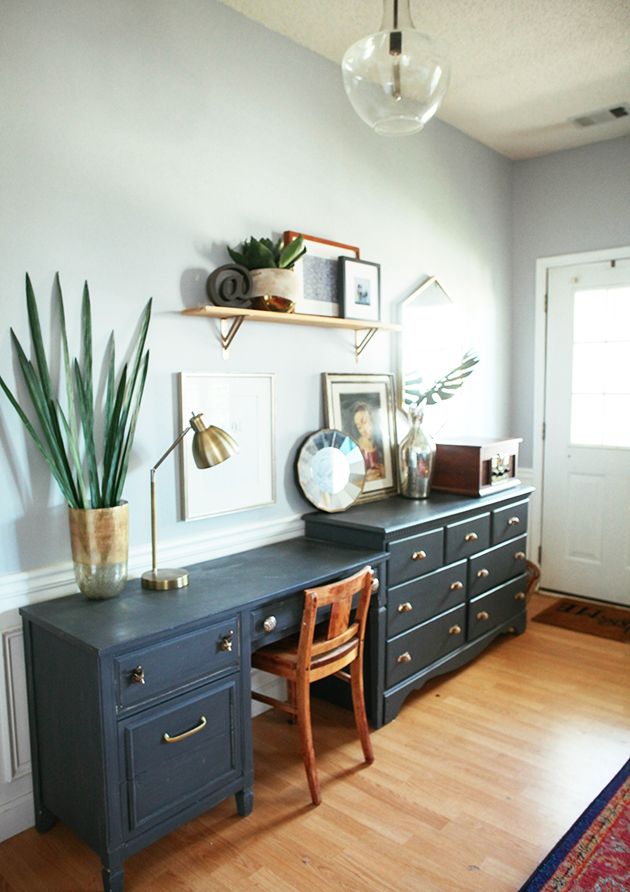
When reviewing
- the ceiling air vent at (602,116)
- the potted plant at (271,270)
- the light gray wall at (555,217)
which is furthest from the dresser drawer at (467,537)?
the ceiling air vent at (602,116)

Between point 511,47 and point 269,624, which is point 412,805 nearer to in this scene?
point 269,624

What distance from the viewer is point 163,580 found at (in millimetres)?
2164

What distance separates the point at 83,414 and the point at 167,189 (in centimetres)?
86

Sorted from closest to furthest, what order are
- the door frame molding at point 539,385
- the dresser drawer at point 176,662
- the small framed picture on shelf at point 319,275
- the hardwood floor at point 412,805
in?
the dresser drawer at point 176,662 < the hardwood floor at point 412,805 < the small framed picture on shelf at point 319,275 < the door frame molding at point 539,385

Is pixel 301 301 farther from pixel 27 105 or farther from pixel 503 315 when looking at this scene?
pixel 503 315

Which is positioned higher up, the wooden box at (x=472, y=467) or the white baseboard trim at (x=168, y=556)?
the wooden box at (x=472, y=467)

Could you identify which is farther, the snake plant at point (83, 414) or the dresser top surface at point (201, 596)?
the snake plant at point (83, 414)

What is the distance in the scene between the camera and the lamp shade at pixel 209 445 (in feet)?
6.95

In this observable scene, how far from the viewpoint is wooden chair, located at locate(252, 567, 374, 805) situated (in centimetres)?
212

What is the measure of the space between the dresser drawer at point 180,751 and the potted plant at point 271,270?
4.34 feet

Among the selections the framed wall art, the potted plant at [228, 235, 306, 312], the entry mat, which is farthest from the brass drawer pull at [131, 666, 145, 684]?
the entry mat

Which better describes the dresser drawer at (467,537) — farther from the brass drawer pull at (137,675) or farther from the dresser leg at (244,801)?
the brass drawer pull at (137,675)

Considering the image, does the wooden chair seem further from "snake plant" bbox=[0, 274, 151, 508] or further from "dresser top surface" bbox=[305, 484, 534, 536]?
"snake plant" bbox=[0, 274, 151, 508]

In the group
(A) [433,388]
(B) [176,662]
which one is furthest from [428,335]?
(B) [176,662]
